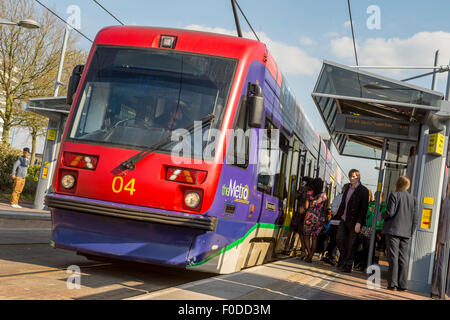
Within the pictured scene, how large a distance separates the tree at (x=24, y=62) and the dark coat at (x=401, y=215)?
21.6 metres

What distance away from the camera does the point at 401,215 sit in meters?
8.25

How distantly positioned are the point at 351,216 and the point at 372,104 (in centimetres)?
212

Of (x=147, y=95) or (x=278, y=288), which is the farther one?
(x=147, y=95)

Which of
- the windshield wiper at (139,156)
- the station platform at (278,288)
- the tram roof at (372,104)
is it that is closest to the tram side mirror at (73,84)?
the windshield wiper at (139,156)

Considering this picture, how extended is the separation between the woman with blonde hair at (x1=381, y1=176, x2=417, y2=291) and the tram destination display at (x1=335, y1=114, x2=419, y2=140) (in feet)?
6.37

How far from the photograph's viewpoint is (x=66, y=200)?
6.20 m

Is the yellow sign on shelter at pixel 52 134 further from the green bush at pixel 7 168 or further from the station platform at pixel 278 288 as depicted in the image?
the station platform at pixel 278 288

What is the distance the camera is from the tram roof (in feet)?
28.0

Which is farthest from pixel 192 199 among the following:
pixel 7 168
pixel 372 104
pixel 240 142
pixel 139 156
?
pixel 7 168

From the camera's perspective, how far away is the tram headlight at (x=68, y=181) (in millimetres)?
6414

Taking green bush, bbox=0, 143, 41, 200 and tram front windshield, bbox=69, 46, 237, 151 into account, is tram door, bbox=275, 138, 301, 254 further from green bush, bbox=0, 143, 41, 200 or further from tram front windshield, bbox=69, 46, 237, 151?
green bush, bbox=0, 143, 41, 200

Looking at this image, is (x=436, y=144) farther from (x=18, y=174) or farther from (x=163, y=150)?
(x=18, y=174)
